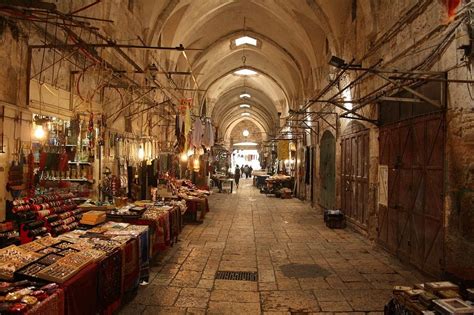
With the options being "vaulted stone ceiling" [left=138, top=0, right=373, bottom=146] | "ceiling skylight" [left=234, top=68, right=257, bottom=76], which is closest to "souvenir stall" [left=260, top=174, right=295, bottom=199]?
"vaulted stone ceiling" [left=138, top=0, right=373, bottom=146]

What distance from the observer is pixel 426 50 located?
5.86m

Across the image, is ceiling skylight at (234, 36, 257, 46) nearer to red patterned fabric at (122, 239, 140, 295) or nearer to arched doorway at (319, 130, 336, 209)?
arched doorway at (319, 130, 336, 209)

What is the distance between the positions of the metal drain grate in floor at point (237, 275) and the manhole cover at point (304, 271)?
1.80 ft

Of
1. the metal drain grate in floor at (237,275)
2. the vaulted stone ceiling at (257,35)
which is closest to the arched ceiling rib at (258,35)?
the vaulted stone ceiling at (257,35)

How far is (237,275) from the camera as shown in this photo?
5.83 m

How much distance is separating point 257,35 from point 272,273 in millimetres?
13496

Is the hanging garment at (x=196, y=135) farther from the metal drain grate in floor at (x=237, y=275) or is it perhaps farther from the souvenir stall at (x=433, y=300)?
the souvenir stall at (x=433, y=300)

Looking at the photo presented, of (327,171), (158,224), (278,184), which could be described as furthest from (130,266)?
(278,184)

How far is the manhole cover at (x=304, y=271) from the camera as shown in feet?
19.2

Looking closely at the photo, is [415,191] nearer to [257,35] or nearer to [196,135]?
[196,135]

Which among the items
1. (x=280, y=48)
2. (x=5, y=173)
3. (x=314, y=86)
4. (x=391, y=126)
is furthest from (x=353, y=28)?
(x=5, y=173)

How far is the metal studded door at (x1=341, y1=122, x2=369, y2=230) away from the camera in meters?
9.00

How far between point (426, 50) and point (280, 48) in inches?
467

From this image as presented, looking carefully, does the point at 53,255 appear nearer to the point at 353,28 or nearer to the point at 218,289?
the point at 218,289
